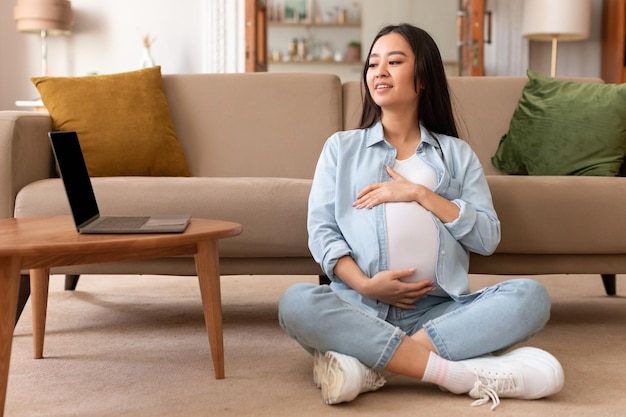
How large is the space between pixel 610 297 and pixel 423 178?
4.61 feet

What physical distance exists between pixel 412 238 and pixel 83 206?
71 centimetres

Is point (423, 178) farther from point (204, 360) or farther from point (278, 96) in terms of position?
point (278, 96)

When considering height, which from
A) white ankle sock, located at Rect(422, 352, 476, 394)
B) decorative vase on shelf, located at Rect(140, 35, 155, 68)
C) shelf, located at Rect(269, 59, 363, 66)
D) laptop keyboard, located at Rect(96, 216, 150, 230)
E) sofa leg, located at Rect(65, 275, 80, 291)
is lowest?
sofa leg, located at Rect(65, 275, 80, 291)

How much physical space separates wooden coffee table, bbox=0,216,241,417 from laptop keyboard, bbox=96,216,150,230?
62 mm

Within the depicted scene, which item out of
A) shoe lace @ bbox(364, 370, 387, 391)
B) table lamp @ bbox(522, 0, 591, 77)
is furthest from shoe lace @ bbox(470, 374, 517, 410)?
table lamp @ bbox(522, 0, 591, 77)

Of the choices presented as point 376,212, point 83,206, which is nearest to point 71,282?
point 83,206

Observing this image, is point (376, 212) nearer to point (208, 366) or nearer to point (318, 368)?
point (318, 368)

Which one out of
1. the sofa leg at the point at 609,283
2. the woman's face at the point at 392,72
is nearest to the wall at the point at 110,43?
the sofa leg at the point at 609,283

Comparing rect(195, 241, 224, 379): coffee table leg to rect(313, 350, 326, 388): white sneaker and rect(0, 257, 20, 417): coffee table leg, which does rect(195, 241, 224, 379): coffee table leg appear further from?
rect(0, 257, 20, 417): coffee table leg

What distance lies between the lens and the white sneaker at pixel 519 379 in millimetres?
1546

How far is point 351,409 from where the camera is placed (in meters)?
1.52

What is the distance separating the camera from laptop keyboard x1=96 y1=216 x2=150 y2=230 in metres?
1.58

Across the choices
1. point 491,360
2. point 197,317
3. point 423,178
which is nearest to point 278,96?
point 197,317

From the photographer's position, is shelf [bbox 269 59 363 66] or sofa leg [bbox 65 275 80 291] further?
shelf [bbox 269 59 363 66]
